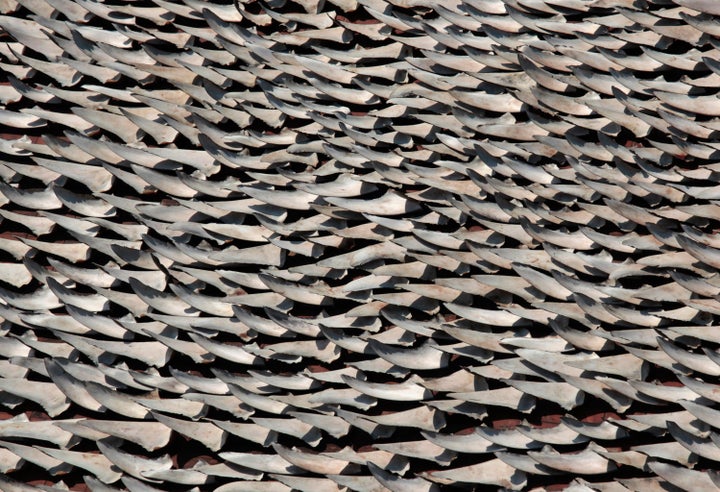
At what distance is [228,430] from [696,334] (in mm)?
1321

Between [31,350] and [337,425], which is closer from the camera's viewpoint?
[337,425]

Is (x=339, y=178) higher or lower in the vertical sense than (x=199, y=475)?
higher

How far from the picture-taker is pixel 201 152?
3139 mm

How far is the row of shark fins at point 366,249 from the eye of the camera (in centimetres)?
274

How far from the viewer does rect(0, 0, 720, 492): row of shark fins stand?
2.74m

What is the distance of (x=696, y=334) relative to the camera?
8.74 feet

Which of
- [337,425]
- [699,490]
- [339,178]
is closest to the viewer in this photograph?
[699,490]

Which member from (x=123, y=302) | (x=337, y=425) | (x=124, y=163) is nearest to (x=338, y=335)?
(x=337, y=425)

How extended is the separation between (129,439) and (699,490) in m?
1.60

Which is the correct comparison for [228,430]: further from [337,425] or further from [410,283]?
[410,283]

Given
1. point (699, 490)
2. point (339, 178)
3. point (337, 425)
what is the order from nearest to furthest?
point (699, 490)
point (337, 425)
point (339, 178)

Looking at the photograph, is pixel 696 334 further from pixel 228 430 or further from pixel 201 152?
pixel 201 152

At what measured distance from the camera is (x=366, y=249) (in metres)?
2.91

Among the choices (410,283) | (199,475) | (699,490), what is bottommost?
(199,475)
